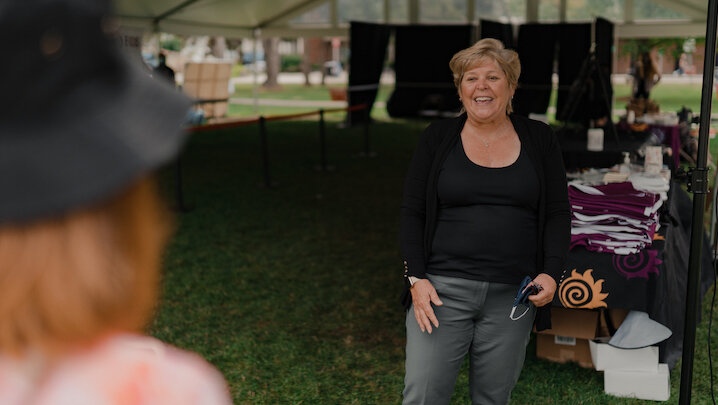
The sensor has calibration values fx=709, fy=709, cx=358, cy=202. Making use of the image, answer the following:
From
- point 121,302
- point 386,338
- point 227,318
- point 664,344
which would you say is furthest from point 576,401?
point 121,302

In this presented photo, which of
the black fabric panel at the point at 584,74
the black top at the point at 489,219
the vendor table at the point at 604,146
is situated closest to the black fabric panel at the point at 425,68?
the black fabric panel at the point at 584,74

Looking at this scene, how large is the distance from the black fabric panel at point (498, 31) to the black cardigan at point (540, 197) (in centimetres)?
1266

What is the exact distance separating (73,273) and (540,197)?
1742 mm

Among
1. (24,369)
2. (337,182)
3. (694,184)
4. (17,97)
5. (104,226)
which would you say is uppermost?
(17,97)

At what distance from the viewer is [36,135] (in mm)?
559

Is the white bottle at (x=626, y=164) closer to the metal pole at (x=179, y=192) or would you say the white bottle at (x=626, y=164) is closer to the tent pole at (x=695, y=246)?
the tent pole at (x=695, y=246)

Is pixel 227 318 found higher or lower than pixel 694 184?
lower

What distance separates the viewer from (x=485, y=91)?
7.05 ft

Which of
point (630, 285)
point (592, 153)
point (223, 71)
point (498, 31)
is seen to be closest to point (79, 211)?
point (630, 285)

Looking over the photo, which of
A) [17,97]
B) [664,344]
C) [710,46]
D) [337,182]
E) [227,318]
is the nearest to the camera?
[17,97]

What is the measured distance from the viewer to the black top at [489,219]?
2.12 metres

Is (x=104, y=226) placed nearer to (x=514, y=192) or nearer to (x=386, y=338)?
(x=514, y=192)

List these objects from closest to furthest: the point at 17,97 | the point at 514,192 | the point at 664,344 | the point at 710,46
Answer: the point at 17,97 → the point at 514,192 → the point at 710,46 → the point at 664,344

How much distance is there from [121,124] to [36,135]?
65 mm
